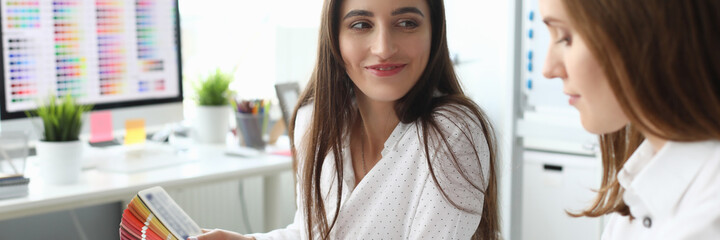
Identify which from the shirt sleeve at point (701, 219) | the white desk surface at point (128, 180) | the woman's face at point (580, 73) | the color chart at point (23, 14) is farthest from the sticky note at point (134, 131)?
the shirt sleeve at point (701, 219)

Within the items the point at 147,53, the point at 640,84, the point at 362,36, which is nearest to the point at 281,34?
the point at 147,53

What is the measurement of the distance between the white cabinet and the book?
150 cm

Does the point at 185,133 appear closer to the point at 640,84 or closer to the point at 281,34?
the point at 281,34

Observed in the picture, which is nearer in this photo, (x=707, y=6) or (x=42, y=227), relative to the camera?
(x=707, y=6)

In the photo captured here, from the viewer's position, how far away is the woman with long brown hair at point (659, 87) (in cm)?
59

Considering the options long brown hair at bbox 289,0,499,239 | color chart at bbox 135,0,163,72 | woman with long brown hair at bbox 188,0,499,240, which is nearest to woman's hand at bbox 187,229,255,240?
woman with long brown hair at bbox 188,0,499,240

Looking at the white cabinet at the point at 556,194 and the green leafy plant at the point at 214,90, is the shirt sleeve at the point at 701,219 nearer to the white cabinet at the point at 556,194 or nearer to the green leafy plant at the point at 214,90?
the white cabinet at the point at 556,194

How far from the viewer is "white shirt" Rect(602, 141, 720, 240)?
593 millimetres

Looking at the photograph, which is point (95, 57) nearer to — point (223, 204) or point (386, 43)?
point (223, 204)

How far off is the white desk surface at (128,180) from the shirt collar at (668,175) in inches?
52.1

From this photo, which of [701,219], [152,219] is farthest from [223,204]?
[701,219]

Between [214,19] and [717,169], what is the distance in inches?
96.3

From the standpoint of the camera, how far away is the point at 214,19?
2867 mm

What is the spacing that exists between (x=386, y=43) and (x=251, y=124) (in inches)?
43.8
